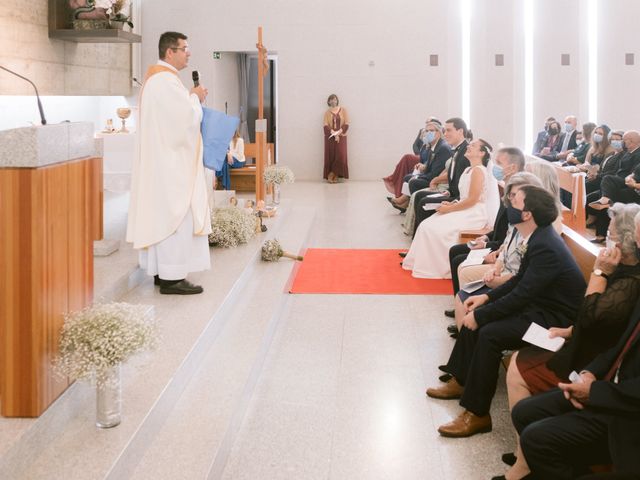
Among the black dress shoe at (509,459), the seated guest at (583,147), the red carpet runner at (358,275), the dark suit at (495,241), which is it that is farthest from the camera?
the seated guest at (583,147)

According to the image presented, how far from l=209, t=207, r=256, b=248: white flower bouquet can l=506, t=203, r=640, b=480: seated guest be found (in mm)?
3777

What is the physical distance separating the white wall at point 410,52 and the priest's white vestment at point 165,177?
33.8 feet

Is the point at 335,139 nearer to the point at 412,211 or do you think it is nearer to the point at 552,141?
the point at 552,141

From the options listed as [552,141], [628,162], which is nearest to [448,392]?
[628,162]

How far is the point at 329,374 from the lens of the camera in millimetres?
4500

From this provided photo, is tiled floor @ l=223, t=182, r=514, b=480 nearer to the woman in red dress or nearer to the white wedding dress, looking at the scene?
the white wedding dress

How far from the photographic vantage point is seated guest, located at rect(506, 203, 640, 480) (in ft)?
9.70

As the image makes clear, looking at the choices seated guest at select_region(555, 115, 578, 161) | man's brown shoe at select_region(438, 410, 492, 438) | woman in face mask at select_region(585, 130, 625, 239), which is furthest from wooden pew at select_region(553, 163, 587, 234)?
man's brown shoe at select_region(438, 410, 492, 438)

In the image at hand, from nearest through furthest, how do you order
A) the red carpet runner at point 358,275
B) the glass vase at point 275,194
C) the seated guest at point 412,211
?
1. the red carpet runner at point 358,275
2. the seated guest at point 412,211
3. the glass vase at point 275,194

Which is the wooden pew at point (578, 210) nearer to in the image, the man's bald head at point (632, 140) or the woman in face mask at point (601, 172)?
the woman in face mask at point (601, 172)

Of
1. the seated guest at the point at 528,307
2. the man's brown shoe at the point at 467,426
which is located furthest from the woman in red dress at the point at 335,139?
the man's brown shoe at the point at 467,426

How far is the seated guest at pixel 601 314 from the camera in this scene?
9.70 feet

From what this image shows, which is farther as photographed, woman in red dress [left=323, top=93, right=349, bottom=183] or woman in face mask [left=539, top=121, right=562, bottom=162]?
woman in red dress [left=323, top=93, right=349, bottom=183]

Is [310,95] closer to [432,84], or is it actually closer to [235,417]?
[432,84]
